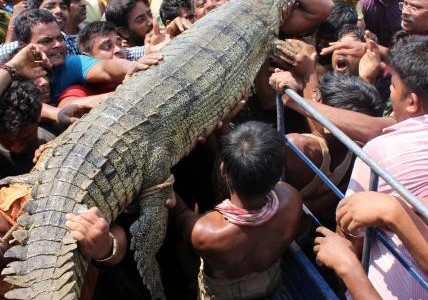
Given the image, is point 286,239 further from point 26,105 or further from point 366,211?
point 26,105

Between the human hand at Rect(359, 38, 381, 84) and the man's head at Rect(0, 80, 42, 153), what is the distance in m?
1.80

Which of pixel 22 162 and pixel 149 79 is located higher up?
pixel 149 79

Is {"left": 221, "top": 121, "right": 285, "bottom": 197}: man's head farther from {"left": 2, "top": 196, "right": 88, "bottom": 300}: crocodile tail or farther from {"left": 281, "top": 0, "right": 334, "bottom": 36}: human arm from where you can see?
{"left": 281, "top": 0, "right": 334, "bottom": 36}: human arm

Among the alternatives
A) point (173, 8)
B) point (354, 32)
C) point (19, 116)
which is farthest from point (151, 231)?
point (173, 8)

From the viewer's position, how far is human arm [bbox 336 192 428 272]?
161 centimetres

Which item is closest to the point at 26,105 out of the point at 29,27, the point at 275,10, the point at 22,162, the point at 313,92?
the point at 22,162

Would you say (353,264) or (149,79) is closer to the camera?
(353,264)

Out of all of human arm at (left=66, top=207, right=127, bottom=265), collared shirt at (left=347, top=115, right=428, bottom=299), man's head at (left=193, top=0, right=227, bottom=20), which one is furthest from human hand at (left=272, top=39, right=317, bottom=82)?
human arm at (left=66, top=207, right=127, bottom=265)

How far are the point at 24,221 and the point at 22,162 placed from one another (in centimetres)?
69

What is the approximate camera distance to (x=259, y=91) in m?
3.35

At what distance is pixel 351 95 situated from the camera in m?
2.69

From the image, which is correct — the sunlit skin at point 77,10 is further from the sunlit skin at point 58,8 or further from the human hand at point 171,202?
the human hand at point 171,202

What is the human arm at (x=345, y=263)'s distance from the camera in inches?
67.7

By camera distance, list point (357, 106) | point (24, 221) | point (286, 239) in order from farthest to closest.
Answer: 1. point (357, 106)
2. point (286, 239)
3. point (24, 221)
